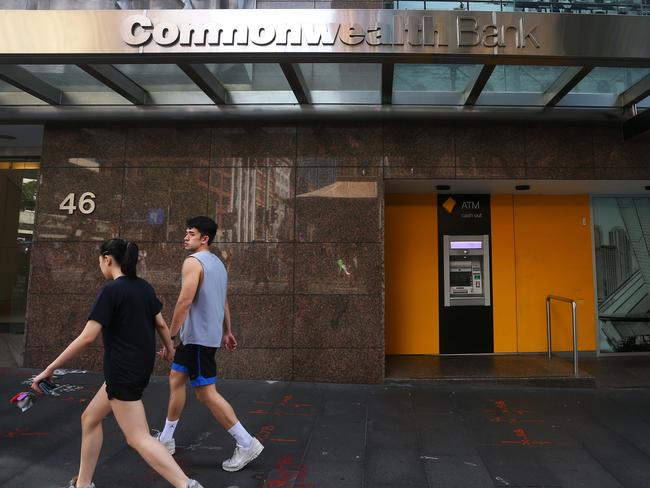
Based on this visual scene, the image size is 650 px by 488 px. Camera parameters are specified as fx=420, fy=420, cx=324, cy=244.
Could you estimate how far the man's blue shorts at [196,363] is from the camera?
10.2 ft

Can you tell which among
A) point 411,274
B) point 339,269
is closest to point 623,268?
point 411,274

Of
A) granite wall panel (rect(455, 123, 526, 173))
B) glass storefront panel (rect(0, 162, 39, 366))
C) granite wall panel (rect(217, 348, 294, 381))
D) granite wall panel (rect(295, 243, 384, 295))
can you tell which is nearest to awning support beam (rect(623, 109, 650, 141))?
granite wall panel (rect(455, 123, 526, 173))

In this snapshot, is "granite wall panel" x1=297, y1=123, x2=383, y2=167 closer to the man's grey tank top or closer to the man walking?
the man walking

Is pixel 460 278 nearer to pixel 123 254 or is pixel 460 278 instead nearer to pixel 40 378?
pixel 123 254

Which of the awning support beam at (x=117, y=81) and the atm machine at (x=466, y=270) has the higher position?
the awning support beam at (x=117, y=81)

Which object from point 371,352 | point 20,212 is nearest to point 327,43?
point 371,352

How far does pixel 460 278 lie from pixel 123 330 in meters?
5.91

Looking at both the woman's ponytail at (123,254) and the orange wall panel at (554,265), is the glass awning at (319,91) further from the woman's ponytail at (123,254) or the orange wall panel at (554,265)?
the woman's ponytail at (123,254)

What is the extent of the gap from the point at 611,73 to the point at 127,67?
6.13 meters

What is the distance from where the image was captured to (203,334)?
3.15 metres

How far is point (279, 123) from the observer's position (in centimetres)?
609

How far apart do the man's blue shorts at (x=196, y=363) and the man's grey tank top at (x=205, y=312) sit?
0.06 m

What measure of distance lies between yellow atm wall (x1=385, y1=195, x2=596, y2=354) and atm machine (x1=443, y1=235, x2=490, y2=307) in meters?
0.16

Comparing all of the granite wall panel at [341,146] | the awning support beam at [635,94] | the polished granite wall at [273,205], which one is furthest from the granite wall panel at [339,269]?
the awning support beam at [635,94]
